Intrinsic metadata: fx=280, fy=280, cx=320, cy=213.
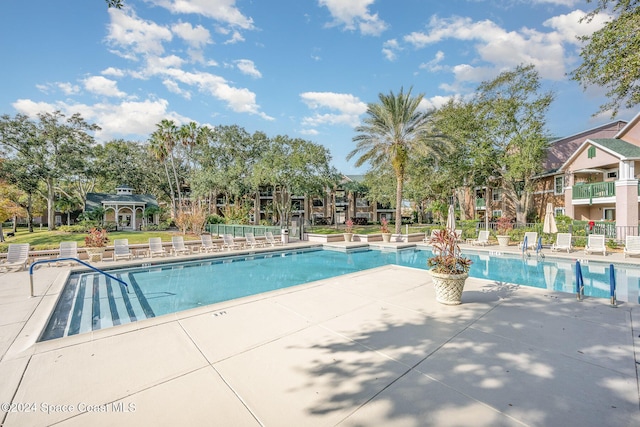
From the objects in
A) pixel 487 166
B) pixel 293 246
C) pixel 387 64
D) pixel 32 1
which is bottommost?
pixel 293 246

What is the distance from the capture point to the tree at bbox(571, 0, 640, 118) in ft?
25.7

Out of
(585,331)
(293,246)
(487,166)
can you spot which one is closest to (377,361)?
(585,331)

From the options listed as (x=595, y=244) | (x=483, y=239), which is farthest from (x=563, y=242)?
(x=483, y=239)

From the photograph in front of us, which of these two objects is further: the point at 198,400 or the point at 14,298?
the point at 14,298

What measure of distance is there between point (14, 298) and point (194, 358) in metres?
6.78

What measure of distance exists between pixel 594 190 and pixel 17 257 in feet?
107

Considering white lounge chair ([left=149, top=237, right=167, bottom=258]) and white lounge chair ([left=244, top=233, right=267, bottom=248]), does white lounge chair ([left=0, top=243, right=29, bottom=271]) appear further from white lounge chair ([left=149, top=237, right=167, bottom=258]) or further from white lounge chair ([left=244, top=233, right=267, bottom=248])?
white lounge chair ([left=244, top=233, right=267, bottom=248])

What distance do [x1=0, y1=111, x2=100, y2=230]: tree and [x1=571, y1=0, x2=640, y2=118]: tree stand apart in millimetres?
39373

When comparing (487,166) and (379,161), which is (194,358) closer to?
(379,161)

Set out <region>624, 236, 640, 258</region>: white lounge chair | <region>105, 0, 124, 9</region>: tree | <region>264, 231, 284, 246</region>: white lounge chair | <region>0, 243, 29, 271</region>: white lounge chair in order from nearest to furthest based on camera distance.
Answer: <region>105, 0, 124, 9</region>: tree < <region>0, 243, 29, 271</region>: white lounge chair < <region>624, 236, 640, 258</region>: white lounge chair < <region>264, 231, 284, 246</region>: white lounge chair

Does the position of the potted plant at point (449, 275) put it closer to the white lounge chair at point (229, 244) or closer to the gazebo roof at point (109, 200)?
the white lounge chair at point (229, 244)

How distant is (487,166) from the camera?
78.9ft

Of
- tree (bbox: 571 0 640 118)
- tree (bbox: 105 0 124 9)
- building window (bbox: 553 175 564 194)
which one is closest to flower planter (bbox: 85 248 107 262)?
tree (bbox: 105 0 124 9)

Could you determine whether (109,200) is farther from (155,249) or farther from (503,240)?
(503,240)
